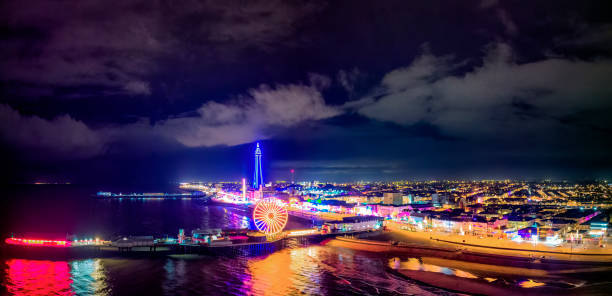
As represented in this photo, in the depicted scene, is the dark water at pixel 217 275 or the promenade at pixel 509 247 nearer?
the dark water at pixel 217 275

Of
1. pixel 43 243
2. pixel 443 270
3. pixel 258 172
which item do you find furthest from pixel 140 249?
pixel 258 172

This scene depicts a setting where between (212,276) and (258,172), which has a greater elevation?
(258,172)

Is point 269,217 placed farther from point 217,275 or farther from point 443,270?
point 443,270

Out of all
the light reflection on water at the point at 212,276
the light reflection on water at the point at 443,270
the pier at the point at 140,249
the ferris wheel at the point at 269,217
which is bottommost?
the light reflection on water at the point at 443,270

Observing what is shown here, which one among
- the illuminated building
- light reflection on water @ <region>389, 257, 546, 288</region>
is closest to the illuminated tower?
the illuminated building

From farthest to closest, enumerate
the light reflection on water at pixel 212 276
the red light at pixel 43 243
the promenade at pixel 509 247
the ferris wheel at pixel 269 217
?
the ferris wheel at pixel 269 217, the red light at pixel 43 243, the promenade at pixel 509 247, the light reflection on water at pixel 212 276

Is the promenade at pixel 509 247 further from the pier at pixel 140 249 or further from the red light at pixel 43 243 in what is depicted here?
the red light at pixel 43 243

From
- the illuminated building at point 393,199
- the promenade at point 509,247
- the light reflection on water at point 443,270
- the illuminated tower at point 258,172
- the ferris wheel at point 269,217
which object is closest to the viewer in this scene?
the light reflection on water at point 443,270

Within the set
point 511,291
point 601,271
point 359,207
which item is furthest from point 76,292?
point 359,207

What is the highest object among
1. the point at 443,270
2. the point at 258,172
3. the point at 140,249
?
the point at 258,172

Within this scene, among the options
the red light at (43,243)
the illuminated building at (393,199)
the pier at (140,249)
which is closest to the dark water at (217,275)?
the pier at (140,249)
